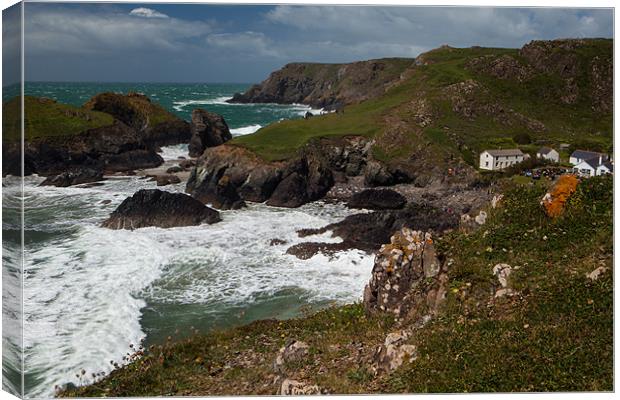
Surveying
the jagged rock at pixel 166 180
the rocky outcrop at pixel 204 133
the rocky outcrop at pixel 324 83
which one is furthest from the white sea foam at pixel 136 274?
the rocky outcrop at pixel 324 83

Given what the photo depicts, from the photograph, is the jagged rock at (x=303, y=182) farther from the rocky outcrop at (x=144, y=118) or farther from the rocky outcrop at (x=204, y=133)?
the rocky outcrop at (x=144, y=118)

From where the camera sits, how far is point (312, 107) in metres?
111

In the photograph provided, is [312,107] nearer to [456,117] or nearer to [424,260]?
[456,117]

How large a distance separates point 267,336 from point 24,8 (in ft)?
25.5

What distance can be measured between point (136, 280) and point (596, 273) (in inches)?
565

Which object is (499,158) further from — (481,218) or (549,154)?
(481,218)

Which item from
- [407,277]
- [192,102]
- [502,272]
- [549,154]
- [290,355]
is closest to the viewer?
[290,355]

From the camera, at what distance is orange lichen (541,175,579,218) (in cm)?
1091

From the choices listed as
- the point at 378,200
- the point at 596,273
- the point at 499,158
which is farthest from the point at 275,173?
the point at 596,273

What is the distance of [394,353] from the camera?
866 centimetres

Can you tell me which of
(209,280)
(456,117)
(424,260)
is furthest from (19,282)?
(456,117)

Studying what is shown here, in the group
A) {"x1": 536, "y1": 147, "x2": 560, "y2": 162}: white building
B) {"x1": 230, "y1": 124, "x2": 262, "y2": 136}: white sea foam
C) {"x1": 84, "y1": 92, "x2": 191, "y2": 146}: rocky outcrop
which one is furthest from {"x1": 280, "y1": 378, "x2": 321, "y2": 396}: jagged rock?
{"x1": 230, "y1": 124, "x2": 262, "y2": 136}: white sea foam

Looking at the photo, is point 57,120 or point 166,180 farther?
point 57,120

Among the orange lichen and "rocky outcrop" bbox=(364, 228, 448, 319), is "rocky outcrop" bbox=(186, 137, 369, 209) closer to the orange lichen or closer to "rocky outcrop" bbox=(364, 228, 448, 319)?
"rocky outcrop" bbox=(364, 228, 448, 319)
